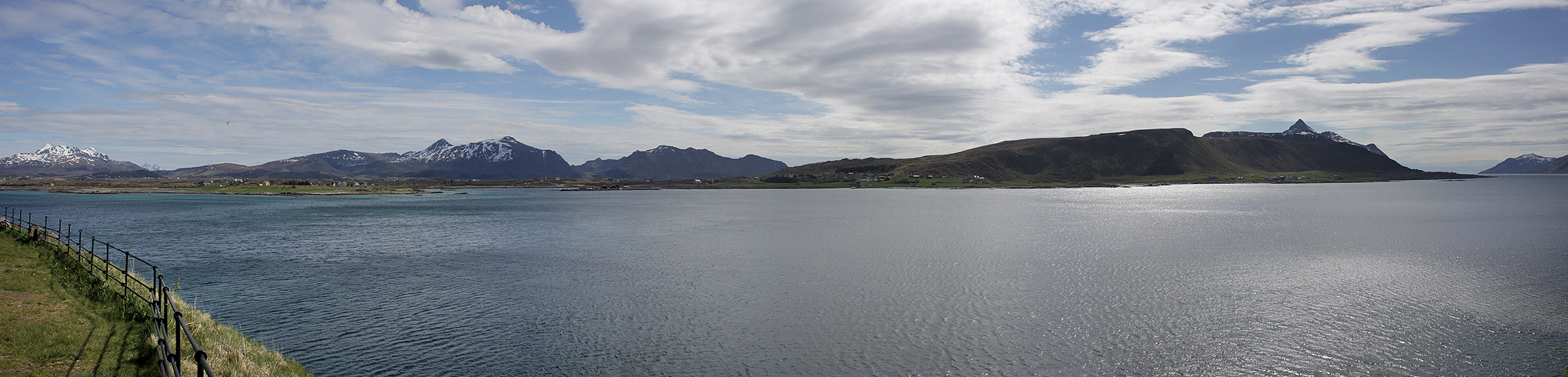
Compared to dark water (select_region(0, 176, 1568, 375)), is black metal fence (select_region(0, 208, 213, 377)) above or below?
above

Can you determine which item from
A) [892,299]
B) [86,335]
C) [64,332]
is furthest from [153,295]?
[892,299]

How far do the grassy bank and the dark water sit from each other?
130 inches

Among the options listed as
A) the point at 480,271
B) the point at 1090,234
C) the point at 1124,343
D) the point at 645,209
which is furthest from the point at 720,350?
the point at 645,209

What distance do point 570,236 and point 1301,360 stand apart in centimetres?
6341

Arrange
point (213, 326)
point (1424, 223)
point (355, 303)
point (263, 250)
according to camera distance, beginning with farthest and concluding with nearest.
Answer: point (1424, 223) < point (263, 250) < point (355, 303) < point (213, 326)

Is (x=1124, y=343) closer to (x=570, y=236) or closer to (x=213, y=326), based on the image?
(x=213, y=326)

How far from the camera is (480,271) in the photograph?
45000mm

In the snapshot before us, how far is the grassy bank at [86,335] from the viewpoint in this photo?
15.4m

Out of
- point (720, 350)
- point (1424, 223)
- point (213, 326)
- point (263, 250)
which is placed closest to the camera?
point (213, 326)

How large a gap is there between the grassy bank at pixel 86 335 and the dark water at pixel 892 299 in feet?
10.8

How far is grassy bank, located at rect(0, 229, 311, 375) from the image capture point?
1538cm

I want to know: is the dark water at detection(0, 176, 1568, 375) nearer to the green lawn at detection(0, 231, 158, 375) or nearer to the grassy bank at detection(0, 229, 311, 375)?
the grassy bank at detection(0, 229, 311, 375)

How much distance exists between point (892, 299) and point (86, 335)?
Result: 30671 mm

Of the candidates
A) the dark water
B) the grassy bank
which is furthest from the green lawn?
the dark water
